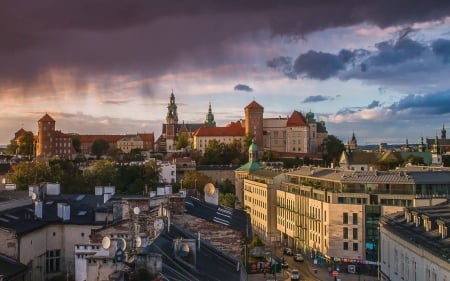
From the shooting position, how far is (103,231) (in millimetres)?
34000

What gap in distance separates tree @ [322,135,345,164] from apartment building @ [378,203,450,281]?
135m

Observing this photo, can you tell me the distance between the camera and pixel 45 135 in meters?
185

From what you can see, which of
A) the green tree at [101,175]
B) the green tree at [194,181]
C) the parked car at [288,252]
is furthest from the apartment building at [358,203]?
the green tree at [101,175]

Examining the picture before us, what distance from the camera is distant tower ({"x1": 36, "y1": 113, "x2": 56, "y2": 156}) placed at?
602 ft

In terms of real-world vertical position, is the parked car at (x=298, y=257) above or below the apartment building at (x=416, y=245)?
below

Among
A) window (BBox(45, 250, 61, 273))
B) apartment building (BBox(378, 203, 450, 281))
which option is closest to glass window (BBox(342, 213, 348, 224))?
apartment building (BBox(378, 203, 450, 281))

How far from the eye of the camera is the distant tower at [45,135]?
183625 millimetres

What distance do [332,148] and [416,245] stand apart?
15623cm

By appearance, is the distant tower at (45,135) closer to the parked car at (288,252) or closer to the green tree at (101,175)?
the green tree at (101,175)

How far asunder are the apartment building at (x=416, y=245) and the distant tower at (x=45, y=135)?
149 metres

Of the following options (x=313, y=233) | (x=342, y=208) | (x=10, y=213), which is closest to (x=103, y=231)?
(x=10, y=213)

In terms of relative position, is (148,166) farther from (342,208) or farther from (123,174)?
(342,208)

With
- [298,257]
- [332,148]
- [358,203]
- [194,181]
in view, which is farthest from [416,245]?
[332,148]

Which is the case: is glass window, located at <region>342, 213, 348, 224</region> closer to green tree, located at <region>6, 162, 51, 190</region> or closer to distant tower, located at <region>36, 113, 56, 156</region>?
green tree, located at <region>6, 162, 51, 190</region>
